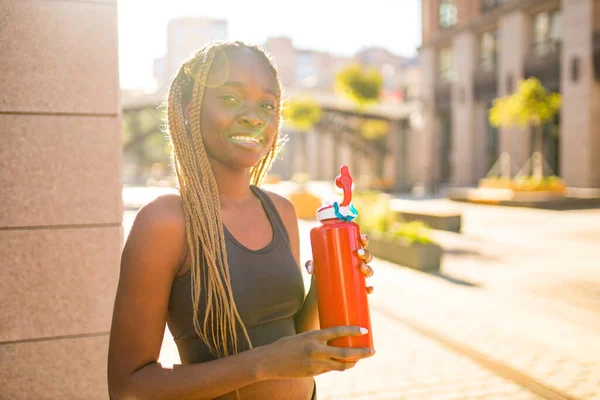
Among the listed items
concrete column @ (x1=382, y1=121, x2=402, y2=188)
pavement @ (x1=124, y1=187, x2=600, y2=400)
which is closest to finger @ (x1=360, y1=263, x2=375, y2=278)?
pavement @ (x1=124, y1=187, x2=600, y2=400)

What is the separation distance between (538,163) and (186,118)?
24.8 m

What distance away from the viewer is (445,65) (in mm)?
39688

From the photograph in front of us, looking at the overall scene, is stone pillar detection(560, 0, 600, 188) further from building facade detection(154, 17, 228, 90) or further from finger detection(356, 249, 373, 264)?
building facade detection(154, 17, 228, 90)

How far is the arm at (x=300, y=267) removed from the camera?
194 centimetres

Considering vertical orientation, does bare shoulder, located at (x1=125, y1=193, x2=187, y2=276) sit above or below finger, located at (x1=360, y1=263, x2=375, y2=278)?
above

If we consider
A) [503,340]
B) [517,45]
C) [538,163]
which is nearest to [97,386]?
[503,340]

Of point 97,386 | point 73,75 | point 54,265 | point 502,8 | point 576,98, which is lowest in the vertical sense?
point 97,386

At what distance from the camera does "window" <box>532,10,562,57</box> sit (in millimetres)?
29172

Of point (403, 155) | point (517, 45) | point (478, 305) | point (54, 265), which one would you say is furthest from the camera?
point (403, 155)

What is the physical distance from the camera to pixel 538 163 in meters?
24.0

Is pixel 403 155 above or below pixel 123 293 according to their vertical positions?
above

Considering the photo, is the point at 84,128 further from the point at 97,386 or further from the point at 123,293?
the point at 123,293

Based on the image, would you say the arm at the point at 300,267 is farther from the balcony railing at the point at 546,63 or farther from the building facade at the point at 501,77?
the balcony railing at the point at 546,63

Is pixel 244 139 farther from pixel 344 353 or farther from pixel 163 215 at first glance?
pixel 344 353
